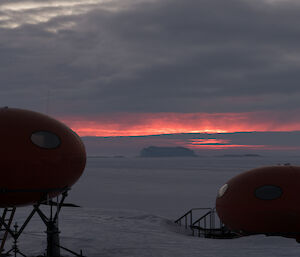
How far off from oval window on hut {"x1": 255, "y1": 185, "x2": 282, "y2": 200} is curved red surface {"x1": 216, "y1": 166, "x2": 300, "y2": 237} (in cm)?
14

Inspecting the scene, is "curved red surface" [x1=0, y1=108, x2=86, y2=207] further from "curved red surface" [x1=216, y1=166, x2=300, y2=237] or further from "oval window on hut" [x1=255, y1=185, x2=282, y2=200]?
"oval window on hut" [x1=255, y1=185, x2=282, y2=200]

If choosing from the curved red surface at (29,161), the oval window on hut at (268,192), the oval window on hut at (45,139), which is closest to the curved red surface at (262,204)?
the oval window on hut at (268,192)

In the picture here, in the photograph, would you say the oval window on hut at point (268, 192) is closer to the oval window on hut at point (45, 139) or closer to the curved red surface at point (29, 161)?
the curved red surface at point (29, 161)

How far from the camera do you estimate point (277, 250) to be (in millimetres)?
14219

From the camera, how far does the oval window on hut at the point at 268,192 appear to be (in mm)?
16531

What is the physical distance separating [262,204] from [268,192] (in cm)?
65

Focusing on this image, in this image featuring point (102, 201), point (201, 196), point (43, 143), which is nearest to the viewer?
point (43, 143)

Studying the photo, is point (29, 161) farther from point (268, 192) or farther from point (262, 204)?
point (268, 192)

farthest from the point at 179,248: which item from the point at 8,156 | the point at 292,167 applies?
the point at 8,156

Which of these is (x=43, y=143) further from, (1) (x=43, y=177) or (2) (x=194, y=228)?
(2) (x=194, y=228)

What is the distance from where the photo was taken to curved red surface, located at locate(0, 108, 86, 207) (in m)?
11.0

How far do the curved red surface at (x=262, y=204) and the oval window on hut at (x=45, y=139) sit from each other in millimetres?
9029

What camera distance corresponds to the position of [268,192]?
54.8 feet

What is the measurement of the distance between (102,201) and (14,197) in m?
44.7
